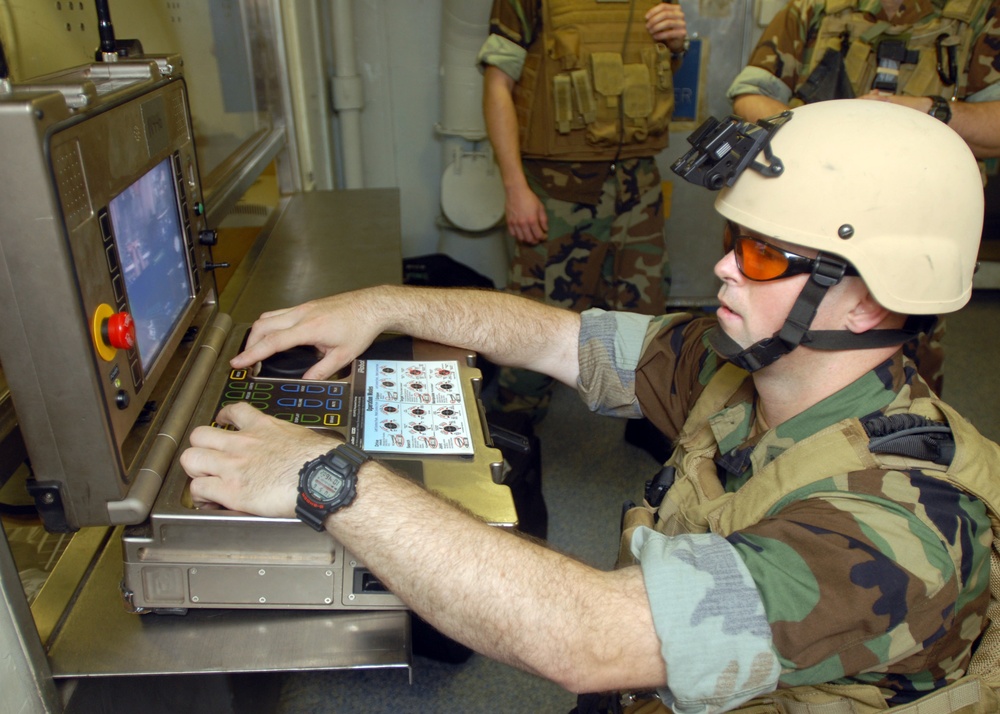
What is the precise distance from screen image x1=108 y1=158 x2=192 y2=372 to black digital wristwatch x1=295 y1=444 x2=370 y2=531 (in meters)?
0.22

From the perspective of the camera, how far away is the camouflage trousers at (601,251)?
7.82 ft

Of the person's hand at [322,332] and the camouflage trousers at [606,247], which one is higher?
the person's hand at [322,332]

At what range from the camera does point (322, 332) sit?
1087 millimetres

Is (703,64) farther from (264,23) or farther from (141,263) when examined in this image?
(141,263)

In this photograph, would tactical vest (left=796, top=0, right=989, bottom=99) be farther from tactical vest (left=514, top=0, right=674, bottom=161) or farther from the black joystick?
the black joystick

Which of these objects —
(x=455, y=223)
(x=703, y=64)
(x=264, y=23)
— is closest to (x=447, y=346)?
(x=264, y=23)

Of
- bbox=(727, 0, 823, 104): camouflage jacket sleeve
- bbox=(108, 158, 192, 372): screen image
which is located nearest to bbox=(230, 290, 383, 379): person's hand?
bbox=(108, 158, 192, 372): screen image

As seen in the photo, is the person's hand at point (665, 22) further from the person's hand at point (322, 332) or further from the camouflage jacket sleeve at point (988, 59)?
the person's hand at point (322, 332)

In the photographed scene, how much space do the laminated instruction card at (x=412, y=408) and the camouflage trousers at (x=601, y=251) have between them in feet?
4.43

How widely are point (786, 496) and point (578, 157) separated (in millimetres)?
1656

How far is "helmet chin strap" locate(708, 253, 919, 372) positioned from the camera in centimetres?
89

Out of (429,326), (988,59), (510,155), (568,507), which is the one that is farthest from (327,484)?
(988,59)

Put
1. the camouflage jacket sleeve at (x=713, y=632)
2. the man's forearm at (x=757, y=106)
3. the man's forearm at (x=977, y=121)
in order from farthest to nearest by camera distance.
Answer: the man's forearm at (x=757, y=106)
the man's forearm at (x=977, y=121)
the camouflage jacket sleeve at (x=713, y=632)

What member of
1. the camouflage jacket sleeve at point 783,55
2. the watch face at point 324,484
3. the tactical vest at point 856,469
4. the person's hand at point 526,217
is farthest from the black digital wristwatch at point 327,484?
the camouflage jacket sleeve at point 783,55
